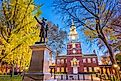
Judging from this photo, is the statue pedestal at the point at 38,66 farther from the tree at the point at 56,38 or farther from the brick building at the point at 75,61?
the brick building at the point at 75,61

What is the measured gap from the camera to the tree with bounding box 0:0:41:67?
1074 cm

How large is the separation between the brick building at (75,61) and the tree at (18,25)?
90.0 ft

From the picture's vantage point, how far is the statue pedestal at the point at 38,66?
23.2 feet

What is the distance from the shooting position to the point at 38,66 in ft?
24.2

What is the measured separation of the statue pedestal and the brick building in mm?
31584

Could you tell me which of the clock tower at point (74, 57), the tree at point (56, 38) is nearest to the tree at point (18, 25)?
the tree at point (56, 38)

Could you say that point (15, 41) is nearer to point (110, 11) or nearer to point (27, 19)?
point (27, 19)

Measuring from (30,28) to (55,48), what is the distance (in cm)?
1867

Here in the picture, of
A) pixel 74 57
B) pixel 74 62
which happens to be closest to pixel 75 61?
pixel 74 62

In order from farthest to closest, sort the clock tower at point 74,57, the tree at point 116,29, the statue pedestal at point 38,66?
the clock tower at point 74,57 < the tree at point 116,29 < the statue pedestal at point 38,66

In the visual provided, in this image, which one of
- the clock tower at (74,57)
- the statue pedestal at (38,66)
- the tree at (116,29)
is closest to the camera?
the statue pedestal at (38,66)

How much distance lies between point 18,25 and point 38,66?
5472 mm

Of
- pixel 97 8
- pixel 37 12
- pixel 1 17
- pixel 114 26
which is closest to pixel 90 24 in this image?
pixel 97 8

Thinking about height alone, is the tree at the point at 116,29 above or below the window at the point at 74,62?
above
